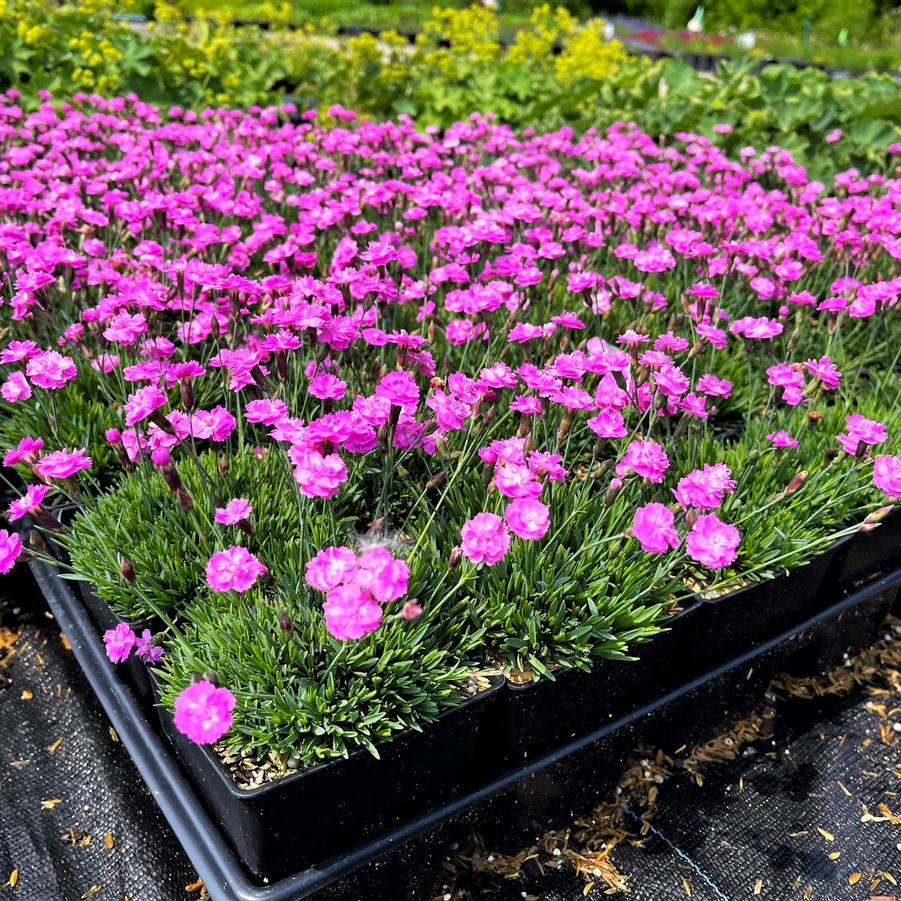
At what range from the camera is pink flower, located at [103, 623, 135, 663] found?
1.68 meters

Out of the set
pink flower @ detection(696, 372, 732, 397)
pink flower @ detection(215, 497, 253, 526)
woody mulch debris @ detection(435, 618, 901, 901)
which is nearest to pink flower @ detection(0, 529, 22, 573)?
pink flower @ detection(215, 497, 253, 526)

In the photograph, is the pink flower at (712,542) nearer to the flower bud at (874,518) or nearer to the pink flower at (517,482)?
the pink flower at (517,482)

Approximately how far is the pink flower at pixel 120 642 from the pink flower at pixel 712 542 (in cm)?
115

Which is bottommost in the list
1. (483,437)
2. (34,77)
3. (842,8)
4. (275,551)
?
(275,551)

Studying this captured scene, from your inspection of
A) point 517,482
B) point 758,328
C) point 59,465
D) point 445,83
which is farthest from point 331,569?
point 445,83

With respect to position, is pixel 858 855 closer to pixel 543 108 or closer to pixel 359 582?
pixel 359 582

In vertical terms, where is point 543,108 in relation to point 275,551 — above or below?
above

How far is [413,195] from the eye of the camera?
3.25 meters

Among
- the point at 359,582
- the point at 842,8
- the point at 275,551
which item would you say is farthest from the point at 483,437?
the point at 842,8

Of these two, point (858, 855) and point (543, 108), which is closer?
point (858, 855)

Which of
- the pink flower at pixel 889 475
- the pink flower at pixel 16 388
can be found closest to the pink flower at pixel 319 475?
the pink flower at pixel 16 388

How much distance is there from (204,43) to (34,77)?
1.57m

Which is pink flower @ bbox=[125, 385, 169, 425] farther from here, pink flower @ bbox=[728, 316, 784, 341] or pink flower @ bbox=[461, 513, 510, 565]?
pink flower @ bbox=[728, 316, 784, 341]

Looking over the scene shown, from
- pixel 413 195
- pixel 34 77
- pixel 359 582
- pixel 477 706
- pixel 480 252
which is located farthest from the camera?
pixel 34 77
